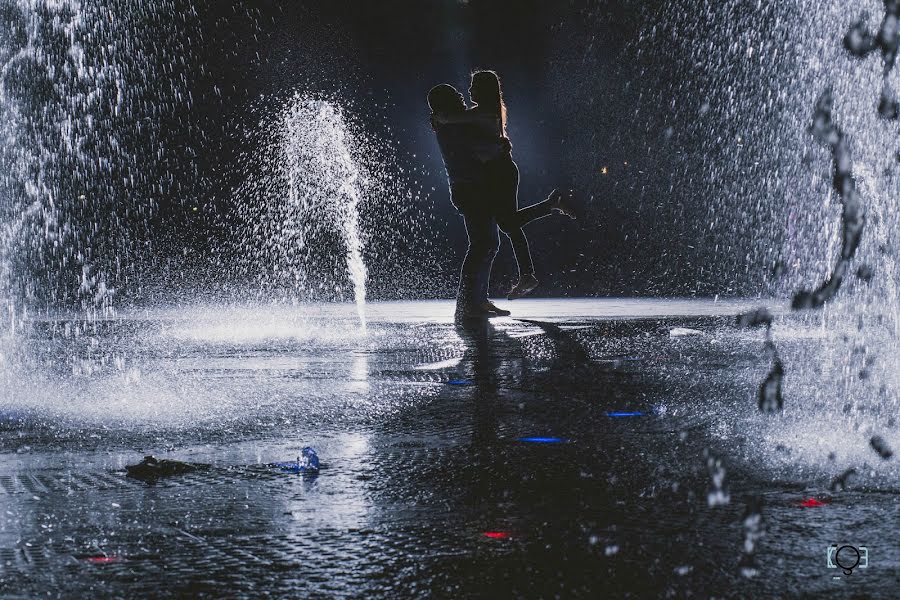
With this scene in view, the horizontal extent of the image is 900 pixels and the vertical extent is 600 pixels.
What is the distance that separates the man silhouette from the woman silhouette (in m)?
0.06

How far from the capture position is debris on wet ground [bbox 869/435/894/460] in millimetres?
3391

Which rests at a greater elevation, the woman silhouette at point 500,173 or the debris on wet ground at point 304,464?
the woman silhouette at point 500,173

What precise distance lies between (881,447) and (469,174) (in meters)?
5.78

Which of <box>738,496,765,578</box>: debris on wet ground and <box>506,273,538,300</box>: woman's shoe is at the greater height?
<box>506,273,538,300</box>: woman's shoe

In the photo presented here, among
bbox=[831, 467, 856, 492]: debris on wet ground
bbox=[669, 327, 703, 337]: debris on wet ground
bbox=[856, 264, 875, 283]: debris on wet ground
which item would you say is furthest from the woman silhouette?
bbox=[831, 467, 856, 492]: debris on wet ground

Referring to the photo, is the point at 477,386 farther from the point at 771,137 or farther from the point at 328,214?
the point at 771,137

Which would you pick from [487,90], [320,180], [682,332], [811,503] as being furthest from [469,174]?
[320,180]

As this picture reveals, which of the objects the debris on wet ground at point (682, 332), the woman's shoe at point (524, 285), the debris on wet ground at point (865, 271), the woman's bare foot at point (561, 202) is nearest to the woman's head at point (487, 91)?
the woman's bare foot at point (561, 202)

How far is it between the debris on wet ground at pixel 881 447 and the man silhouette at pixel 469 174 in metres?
5.36

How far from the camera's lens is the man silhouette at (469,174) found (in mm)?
8750

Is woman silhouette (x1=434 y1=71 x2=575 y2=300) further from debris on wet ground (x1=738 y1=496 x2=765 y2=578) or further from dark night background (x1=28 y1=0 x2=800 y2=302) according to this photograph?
dark night background (x1=28 y1=0 x2=800 y2=302)

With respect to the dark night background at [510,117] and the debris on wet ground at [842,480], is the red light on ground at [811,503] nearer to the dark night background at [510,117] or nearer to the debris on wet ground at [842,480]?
the debris on wet ground at [842,480]

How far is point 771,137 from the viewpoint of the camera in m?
26.5

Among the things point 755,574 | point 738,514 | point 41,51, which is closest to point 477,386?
point 738,514
